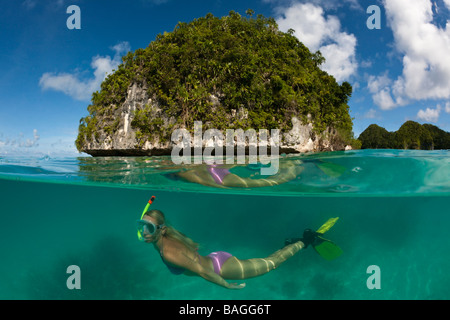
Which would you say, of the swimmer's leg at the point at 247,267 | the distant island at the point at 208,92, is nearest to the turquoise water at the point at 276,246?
the swimmer's leg at the point at 247,267

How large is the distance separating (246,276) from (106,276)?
7.18m

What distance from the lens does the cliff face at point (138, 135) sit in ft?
71.7

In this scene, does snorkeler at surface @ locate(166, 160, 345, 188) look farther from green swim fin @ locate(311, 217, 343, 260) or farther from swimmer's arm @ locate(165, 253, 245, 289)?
swimmer's arm @ locate(165, 253, 245, 289)

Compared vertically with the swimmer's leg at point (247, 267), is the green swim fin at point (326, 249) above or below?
below

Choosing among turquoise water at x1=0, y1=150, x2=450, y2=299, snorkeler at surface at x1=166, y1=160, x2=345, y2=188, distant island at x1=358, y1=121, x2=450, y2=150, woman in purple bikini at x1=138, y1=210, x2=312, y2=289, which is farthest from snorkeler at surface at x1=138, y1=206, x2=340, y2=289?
distant island at x1=358, y1=121, x2=450, y2=150

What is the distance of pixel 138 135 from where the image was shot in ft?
71.2

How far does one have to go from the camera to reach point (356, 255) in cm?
1074

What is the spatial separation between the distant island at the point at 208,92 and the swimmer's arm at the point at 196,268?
17159 mm

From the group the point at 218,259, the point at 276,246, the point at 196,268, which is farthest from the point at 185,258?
the point at 276,246

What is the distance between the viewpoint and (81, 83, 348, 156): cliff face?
2186 centimetres

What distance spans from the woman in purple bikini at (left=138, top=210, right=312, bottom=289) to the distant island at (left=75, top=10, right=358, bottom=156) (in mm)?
16849

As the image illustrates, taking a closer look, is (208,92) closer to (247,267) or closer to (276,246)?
(276,246)

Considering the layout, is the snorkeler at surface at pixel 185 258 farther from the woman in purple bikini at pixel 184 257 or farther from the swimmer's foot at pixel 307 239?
the swimmer's foot at pixel 307 239

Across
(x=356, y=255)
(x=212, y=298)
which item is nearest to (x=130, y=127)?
(x=212, y=298)
